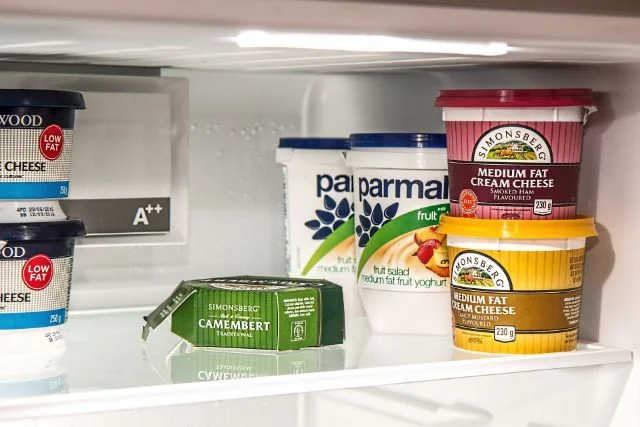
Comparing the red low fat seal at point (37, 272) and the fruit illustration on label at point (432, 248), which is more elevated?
the fruit illustration on label at point (432, 248)

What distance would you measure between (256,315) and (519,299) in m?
0.28

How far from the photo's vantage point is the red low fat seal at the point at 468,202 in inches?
42.8

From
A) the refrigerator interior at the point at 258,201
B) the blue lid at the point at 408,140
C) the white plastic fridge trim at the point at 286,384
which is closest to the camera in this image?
the white plastic fridge trim at the point at 286,384

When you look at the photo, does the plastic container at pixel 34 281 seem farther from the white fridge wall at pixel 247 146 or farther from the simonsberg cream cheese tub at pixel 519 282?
the simonsberg cream cheese tub at pixel 519 282

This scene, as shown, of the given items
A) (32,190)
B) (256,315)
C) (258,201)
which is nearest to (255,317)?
(256,315)

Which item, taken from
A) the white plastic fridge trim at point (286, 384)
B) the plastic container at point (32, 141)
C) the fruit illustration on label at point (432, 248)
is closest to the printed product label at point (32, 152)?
the plastic container at point (32, 141)

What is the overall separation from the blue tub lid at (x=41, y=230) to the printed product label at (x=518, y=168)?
0.41 metres

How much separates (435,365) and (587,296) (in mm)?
268

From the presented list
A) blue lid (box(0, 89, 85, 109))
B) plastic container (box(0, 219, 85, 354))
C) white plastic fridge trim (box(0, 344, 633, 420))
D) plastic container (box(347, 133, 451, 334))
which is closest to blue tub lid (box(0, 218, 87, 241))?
plastic container (box(0, 219, 85, 354))

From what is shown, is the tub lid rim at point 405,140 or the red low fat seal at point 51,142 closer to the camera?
the red low fat seal at point 51,142

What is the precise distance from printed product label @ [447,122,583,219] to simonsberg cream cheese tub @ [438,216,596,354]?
0.02 metres

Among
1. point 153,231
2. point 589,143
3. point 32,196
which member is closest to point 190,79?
point 153,231

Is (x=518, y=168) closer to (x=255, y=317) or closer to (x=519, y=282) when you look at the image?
(x=519, y=282)

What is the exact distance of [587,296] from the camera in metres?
1.18
